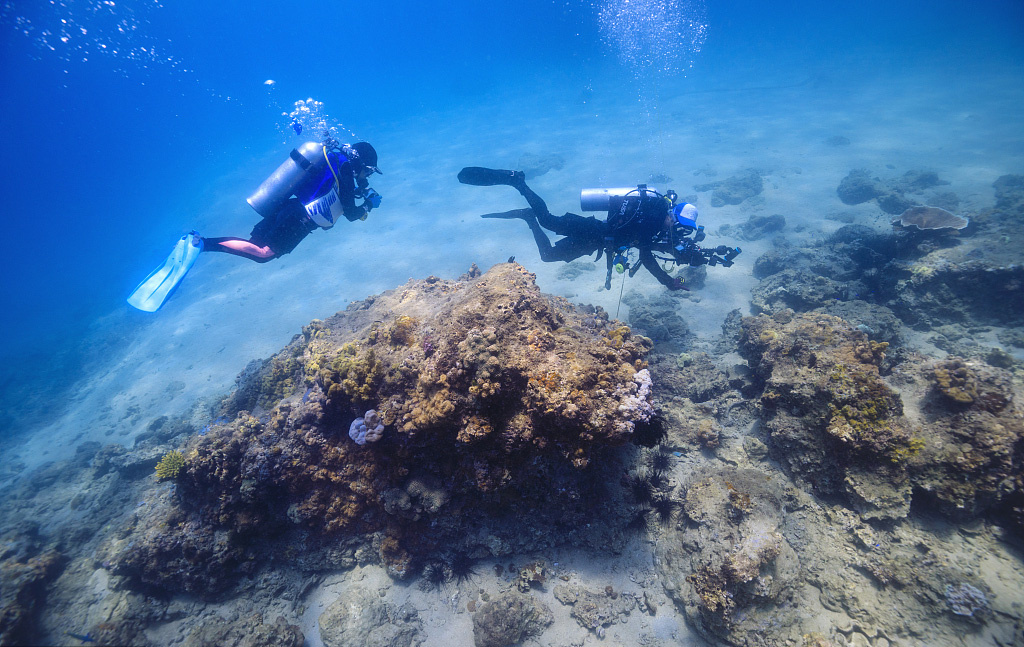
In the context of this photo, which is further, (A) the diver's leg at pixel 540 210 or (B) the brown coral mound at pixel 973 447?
(A) the diver's leg at pixel 540 210

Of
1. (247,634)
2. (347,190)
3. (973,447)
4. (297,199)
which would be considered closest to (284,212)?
(297,199)

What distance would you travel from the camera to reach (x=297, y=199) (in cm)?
829

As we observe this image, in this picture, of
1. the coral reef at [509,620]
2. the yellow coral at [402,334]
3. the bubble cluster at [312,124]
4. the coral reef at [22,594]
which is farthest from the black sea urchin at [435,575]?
the bubble cluster at [312,124]

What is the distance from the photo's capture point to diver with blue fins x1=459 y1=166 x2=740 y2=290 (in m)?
8.01

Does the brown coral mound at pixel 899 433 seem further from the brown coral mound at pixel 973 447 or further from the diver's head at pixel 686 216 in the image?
the diver's head at pixel 686 216

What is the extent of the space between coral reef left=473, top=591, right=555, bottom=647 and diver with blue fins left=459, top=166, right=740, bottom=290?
5.90 m

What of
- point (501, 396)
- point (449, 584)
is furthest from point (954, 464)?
point (449, 584)

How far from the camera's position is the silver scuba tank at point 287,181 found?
802 cm

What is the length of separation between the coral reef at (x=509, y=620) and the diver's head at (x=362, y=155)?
8894 millimetres

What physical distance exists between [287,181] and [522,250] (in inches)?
432

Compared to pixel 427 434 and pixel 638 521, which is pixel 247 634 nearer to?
pixel 427 434

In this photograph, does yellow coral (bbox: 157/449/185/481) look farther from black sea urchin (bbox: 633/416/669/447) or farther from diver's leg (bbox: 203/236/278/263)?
black sea urchin (bbox: 633/416/669/447)

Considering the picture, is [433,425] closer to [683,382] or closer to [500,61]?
[683,382]

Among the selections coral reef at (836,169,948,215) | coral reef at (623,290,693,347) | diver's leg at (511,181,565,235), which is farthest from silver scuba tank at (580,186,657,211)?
coral reef at (836,169,948,215)
